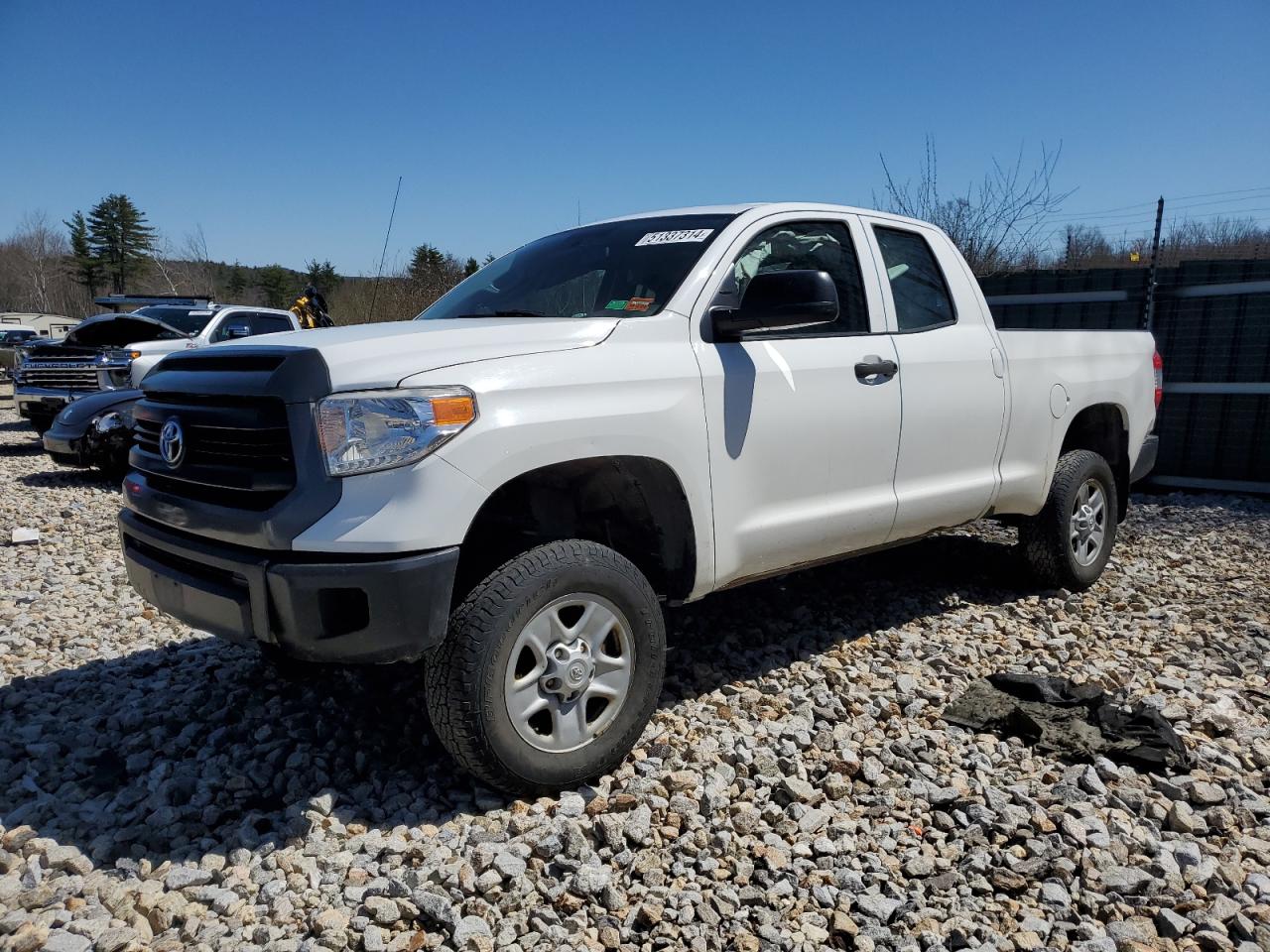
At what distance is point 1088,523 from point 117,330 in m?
12.3

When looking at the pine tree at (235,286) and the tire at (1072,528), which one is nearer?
the tire at (1072,528)

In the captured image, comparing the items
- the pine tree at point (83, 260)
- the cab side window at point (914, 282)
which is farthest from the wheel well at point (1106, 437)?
the pine tree at point (83, 260)

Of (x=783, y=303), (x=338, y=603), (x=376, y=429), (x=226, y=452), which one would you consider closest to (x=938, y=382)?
(x=783, y=303)

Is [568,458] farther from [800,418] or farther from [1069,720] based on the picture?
[1069,720]

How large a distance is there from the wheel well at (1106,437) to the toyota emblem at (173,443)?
4474mm

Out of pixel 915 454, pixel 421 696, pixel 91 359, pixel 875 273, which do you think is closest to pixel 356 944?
pixel 421 696

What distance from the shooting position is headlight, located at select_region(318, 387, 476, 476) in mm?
2488

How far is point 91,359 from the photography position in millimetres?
11516

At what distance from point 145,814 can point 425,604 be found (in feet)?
4.08

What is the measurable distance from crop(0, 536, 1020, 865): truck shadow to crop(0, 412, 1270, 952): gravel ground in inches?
0.5

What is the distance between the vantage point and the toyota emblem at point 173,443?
288 cm

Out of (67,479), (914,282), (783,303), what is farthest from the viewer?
(67,479)

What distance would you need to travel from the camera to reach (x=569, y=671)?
2.82 metres

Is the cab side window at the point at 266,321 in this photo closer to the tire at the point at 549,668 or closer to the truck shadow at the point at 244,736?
the truck shadow at the point at 244,736
